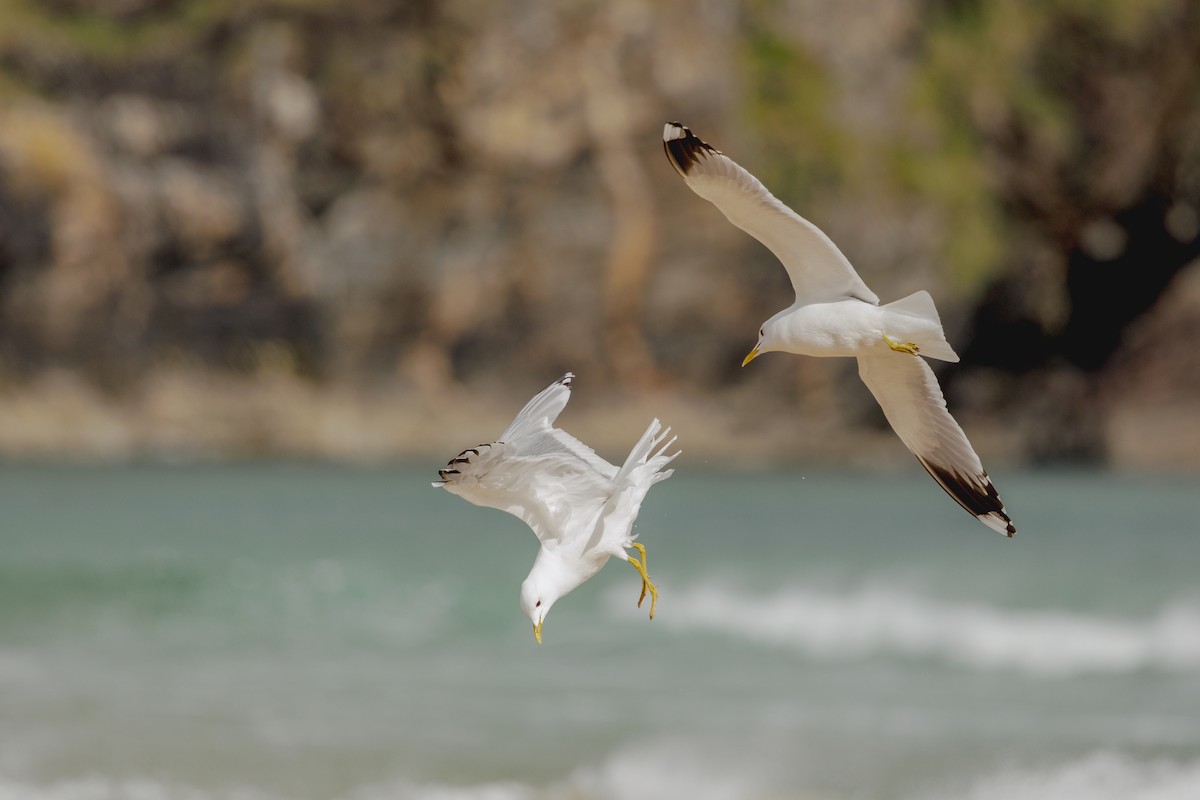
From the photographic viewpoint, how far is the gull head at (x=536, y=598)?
15.5 ft

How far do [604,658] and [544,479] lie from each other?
675 cm

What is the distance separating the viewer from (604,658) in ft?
38.0

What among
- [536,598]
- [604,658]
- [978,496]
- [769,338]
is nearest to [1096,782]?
[978,496]

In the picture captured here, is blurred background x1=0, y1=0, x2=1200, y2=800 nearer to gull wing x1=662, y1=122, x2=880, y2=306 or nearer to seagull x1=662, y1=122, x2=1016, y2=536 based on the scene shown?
seagull x1=662, y1=122, x2=1016, y2=536

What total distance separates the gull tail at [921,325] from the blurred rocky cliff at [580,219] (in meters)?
24.1

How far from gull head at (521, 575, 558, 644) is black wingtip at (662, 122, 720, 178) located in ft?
4.27

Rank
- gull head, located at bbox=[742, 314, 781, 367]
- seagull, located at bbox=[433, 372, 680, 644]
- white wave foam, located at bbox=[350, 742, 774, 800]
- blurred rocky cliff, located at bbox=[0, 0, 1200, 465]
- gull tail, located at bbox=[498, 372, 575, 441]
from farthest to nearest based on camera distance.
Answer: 1. blurred rocky cliff, located at bbox=[0, 0, 1200, 465]
2. white wave foam, located at bbox=[350, 742, 774, 800]
3. gull tail, located at bbox=[498, 372, 575, 441]
4. gull head, located at bbox=[742, 314, 781, 367]
5. seagull, located at bbox=[433, 372, 680, 644]

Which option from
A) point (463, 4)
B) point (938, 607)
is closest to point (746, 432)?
point (463, 4)

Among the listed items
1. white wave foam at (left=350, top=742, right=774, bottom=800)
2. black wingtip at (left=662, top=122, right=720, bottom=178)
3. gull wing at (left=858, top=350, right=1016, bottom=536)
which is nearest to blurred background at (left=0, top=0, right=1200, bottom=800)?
white wave foam at (left=350, top=742, right=774, bottom=800)

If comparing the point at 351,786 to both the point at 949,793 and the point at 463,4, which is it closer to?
the point at 949,793

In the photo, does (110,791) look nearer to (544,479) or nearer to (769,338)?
(544,479)

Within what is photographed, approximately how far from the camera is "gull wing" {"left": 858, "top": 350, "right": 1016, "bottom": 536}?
5180 millimetres

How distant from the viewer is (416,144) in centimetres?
3019

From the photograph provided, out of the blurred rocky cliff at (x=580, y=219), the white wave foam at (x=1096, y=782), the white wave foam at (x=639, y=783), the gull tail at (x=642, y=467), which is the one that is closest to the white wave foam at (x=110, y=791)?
the white wave foam at (x=639, y=783)
